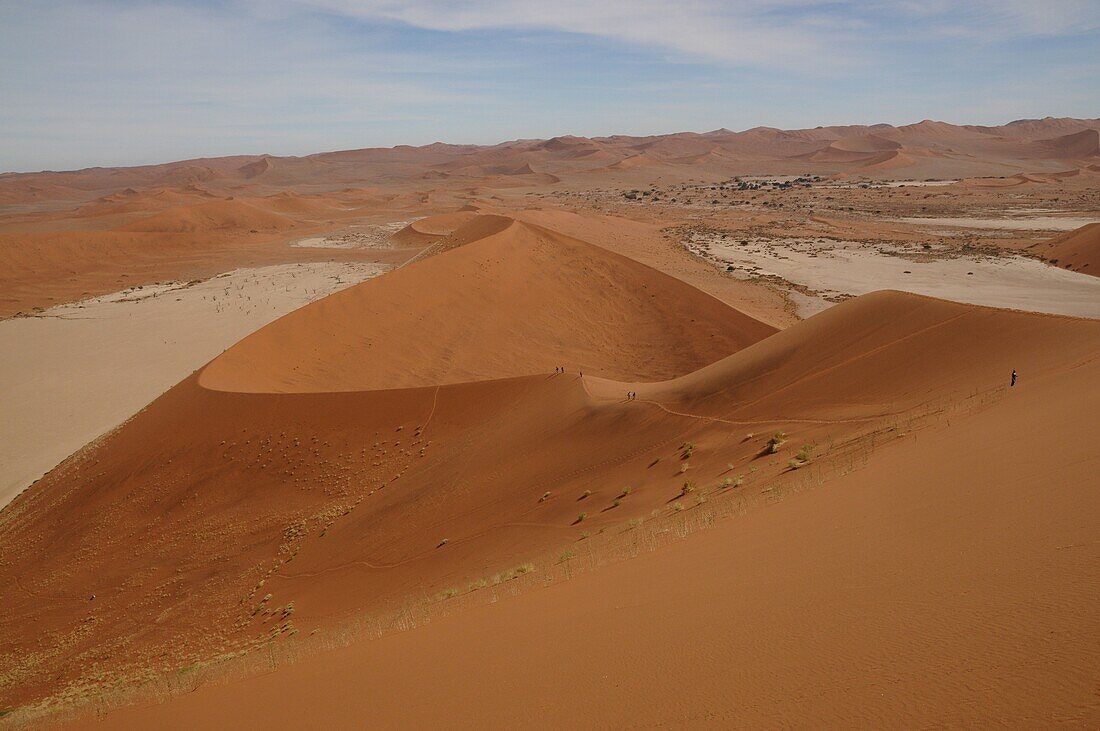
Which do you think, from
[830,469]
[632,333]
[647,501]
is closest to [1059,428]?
[830,469]

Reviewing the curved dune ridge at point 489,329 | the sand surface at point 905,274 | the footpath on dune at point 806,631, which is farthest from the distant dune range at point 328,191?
the footpath on dune at point 806,631

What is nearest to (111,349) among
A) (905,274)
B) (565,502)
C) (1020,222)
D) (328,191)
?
(565,502)

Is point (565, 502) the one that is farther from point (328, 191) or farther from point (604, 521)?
point (328, 191)

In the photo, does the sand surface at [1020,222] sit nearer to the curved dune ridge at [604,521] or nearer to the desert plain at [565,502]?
the desert plain at [565,502]

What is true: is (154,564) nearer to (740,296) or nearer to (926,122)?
(740,296)

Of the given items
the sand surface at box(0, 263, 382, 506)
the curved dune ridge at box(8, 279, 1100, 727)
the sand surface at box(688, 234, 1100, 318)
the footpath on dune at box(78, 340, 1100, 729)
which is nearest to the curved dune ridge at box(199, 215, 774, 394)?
the curved dune ridge at box(8, 279, 1100, 727)

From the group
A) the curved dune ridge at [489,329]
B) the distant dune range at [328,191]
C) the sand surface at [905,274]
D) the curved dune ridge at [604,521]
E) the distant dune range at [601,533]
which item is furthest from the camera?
the distant dune range at [328,191]

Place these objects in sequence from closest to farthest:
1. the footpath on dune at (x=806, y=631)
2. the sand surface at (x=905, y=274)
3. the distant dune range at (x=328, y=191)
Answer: the footpath on dune at (x=806, y=631)
the sand surface at (x=905, y=274)
the distant dune range at (x=328, y=191)
